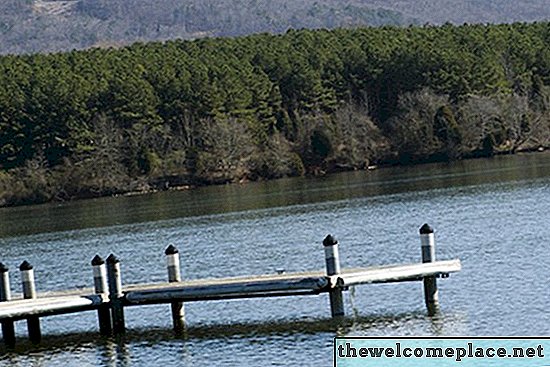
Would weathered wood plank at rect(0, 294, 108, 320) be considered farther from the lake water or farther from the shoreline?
the shoreline

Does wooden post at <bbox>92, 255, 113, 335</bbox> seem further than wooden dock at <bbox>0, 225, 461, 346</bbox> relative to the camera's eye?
Yes

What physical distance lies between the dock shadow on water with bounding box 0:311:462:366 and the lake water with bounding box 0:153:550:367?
5cm

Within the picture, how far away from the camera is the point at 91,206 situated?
104188mm

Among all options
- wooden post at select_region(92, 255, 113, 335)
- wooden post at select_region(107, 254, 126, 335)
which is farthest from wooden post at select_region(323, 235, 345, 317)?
wooden post at select_region(92, 255, 113, 335)

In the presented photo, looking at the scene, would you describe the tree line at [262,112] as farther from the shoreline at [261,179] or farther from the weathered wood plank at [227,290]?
the weathered wood plank at [227,290]

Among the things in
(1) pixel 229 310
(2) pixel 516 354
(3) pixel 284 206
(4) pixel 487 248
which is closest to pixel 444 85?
(3) pixel 284 206

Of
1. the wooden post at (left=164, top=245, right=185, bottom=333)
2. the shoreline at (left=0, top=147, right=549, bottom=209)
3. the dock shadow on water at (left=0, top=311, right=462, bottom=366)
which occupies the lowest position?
the dock shadow on water at (left=0, top=311, right=462, bottom=366)

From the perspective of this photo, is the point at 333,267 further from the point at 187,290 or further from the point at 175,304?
the point at 175,304

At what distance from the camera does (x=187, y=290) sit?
111 feet

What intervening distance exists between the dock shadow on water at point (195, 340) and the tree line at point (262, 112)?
8465 centimetres

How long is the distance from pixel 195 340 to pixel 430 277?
558 centimetres

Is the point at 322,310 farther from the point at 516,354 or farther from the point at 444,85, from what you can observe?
the point at 444,85

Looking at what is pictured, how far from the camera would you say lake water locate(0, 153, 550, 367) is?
32.3 metres

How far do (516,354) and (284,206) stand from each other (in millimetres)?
63217
